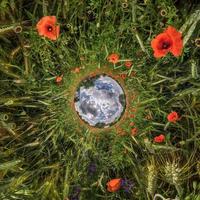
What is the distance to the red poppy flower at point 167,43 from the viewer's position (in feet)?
5.80

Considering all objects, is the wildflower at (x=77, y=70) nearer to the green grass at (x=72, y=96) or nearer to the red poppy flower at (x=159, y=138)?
the green grass at (x=72, y=96)

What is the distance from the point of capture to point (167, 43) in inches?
70.8

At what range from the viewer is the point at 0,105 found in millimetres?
1902

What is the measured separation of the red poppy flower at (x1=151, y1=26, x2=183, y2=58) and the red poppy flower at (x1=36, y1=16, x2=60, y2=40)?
0.33 metres

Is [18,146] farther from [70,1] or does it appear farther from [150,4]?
[150,4]

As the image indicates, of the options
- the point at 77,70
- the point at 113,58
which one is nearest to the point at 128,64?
the point at 113,58

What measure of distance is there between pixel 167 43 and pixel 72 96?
0.40m

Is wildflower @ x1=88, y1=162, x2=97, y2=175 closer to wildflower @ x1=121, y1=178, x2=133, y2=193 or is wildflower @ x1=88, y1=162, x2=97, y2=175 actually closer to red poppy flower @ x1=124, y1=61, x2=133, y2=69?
wildflower @ x1=121, y1=178, x2=133, y2=193

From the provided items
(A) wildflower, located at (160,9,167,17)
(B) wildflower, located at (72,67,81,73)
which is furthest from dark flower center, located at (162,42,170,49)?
(B) wildflower, located at (72,67,81,73)

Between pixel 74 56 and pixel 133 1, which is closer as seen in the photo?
pixel 133 1

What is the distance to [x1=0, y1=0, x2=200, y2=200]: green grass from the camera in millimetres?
1881

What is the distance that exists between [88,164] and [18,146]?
10.0 inches

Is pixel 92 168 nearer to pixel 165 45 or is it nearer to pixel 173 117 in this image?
pixel 173 117

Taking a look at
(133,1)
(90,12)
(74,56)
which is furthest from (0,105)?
(133,1)
